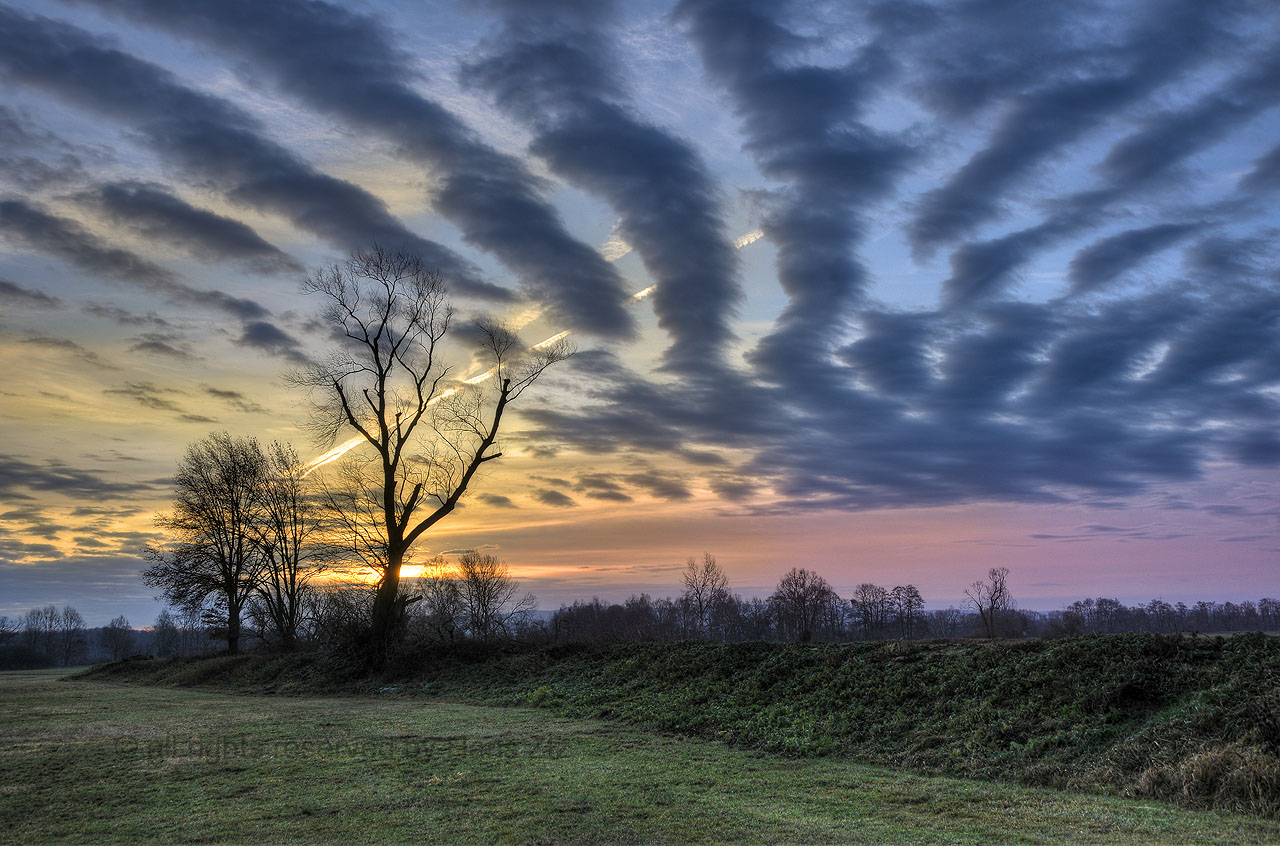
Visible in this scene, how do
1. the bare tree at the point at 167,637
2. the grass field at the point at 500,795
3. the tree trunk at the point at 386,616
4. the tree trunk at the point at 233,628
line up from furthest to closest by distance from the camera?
the bare tree at the point at 167,637, the tree trunk at the point at 233,628, the tree trunk at the point at 386,616, the grass field at the point at 500,795

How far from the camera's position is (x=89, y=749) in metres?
12.5

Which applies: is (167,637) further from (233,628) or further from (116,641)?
(233,628)

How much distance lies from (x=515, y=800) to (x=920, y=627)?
85977mm

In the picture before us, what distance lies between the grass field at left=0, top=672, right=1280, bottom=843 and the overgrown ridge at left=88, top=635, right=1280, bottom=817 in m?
0.83

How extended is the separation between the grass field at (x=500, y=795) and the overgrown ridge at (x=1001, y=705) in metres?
0.83

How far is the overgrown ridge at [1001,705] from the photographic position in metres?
9.03

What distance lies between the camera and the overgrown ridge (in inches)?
356

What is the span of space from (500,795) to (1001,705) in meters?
8.59

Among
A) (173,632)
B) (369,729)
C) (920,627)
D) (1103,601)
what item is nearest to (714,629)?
(920,627)

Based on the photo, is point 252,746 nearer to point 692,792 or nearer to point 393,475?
point 692,792

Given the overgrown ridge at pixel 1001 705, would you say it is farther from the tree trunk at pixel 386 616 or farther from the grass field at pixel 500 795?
the tree trunk at pixel 386 616

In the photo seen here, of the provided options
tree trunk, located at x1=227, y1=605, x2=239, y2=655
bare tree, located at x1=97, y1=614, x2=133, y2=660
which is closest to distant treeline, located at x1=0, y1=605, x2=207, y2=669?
bare tree, located at x1=97, y1=614, x2=133, y2=660

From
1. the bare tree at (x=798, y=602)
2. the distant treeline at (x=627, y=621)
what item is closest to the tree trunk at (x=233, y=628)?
the distant treeline at (x=627, y=621)

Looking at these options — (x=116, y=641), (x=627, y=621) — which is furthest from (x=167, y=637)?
(x=627, y=621)
